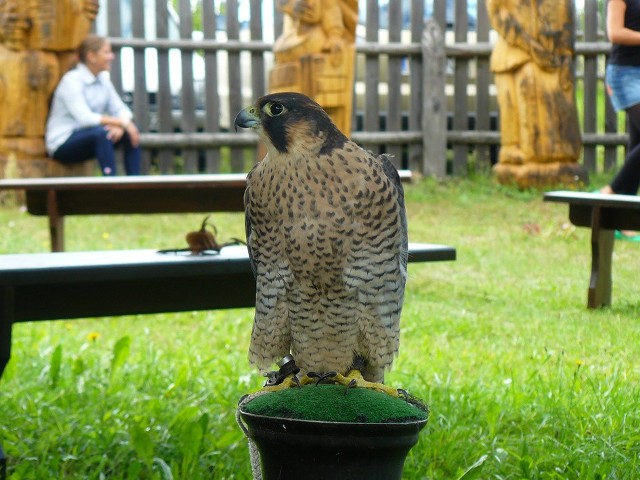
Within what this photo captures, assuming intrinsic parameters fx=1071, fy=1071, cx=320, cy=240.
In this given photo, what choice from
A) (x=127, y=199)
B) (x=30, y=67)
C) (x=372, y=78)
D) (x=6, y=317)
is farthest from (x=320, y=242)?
(x=372, y=78)

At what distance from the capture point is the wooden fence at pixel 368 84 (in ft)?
34.8

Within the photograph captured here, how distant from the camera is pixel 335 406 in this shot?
86.8 inches

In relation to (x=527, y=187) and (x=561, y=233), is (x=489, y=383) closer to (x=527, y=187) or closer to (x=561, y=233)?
(x=561, y=233)

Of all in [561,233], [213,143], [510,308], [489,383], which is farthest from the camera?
[213,143]

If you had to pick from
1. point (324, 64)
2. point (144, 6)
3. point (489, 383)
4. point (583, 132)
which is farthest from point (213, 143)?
point (489, 383)

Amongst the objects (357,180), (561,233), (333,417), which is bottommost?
(561,233)

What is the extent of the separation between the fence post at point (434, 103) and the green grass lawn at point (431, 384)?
423cm

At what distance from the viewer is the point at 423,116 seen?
11.3m

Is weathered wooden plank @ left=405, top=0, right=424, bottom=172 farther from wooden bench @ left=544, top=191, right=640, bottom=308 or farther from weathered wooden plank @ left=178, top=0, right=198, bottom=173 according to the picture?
wooden bench @ left=544, top=191, right=640, bottom=308

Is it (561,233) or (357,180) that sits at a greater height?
(357,180)

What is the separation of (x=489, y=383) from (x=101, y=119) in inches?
210

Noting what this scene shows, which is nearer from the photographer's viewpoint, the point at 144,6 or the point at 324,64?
the point at 324,64

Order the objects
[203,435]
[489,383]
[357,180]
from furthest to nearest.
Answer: [489,383]
[203,435]
[357,180]

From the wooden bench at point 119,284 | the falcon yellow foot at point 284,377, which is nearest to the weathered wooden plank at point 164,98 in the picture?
the wooden bench at point 119,284
